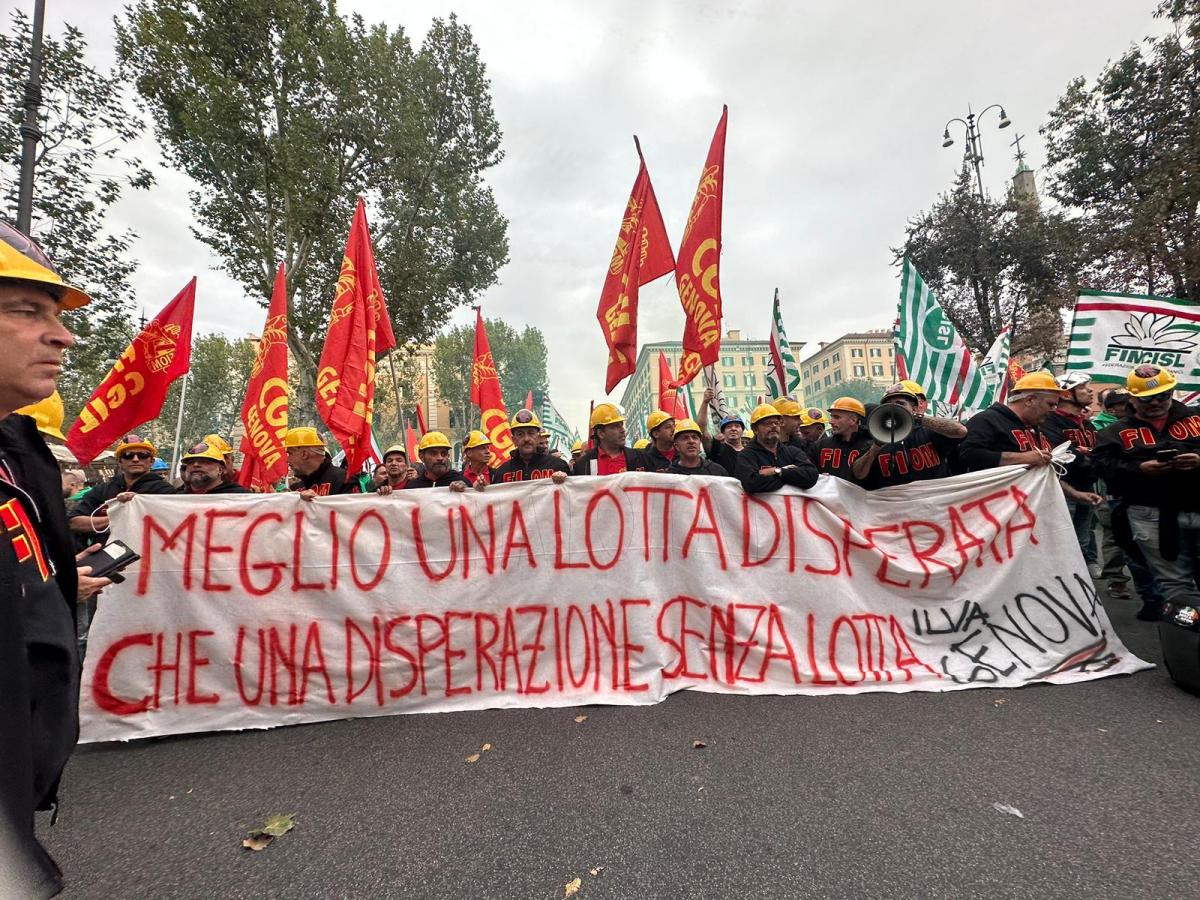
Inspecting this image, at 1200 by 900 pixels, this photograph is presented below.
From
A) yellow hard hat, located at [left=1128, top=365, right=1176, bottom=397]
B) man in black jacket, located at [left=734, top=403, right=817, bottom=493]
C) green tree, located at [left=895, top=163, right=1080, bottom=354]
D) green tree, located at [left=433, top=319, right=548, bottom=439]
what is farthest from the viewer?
green tree, located at [left=433, top=319, right=548, bottom=439]

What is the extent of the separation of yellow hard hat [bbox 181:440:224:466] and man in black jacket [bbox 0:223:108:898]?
12.6ft

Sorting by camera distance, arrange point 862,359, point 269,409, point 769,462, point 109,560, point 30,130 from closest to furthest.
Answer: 1. point 109,560
2. point 769,462
3. point 269,409
4. point 30,130
5. point 862,359

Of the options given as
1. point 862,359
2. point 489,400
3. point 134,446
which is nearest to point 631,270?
point 134,446

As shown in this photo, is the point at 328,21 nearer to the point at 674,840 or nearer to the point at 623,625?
the point at 623,625

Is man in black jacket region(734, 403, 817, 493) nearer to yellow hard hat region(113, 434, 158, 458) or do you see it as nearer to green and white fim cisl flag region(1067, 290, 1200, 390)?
green and white fim cisl flag region(1067, 290, 1200, 390)

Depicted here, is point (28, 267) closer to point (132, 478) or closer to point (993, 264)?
point (132, 478)

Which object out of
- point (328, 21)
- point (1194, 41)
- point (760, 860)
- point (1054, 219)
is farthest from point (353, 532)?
point (1054, 219)

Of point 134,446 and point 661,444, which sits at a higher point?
point 134,446

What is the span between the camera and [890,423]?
3.87 metres

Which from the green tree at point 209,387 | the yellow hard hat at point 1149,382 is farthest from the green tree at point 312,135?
the green tree at point 209,387

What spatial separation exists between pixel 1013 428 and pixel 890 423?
1.31 meters

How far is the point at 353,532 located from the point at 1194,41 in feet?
60.1

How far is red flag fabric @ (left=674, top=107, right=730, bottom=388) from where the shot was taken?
523 cm

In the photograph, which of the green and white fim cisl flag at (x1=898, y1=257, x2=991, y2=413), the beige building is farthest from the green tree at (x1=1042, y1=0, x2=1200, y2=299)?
the beige building
